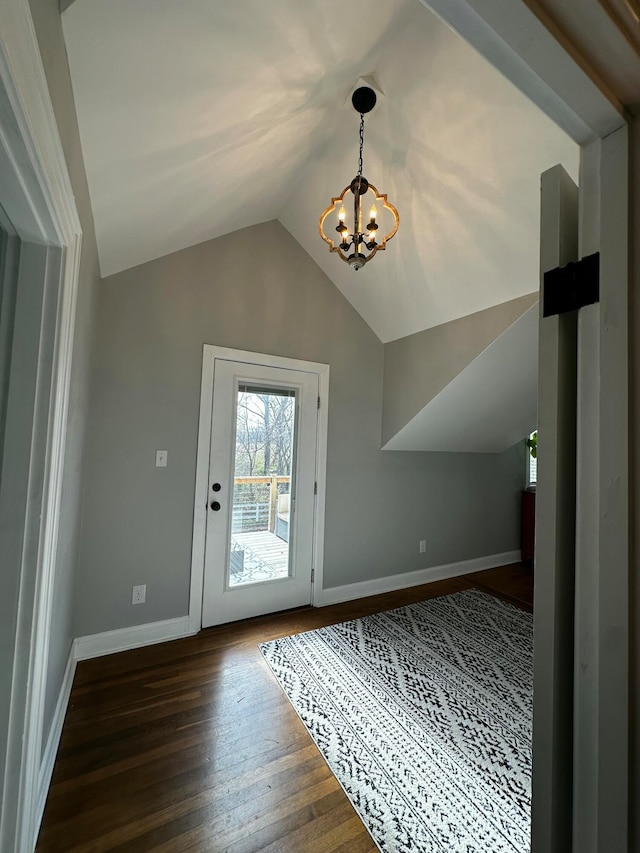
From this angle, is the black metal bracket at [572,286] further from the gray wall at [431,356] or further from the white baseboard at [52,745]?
the white baseboard at [52,745]

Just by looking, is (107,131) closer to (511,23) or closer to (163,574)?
(511,23)

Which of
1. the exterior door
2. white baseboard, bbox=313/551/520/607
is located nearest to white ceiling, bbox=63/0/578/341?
the exterior door

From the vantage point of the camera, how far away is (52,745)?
147 centimetres

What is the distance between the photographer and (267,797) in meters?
1.36

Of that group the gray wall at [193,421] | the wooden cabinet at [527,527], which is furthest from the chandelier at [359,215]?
the wooden cabinet at [527,527]

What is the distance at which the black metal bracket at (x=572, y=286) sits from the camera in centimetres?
54

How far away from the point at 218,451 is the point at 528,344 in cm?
219

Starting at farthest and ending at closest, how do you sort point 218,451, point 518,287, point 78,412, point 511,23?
1. point 218,451
2. point 518,287
3. point 78,412
4. point 511,23

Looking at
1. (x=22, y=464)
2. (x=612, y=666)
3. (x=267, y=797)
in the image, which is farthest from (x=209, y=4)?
(x=267, y=797)

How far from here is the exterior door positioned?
257 cm

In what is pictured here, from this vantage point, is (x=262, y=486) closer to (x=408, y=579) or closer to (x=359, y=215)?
(x=408, y=579)

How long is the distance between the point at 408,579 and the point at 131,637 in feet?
7.49

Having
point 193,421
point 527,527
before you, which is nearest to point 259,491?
point 193,421

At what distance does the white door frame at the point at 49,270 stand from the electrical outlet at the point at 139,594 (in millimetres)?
1082
